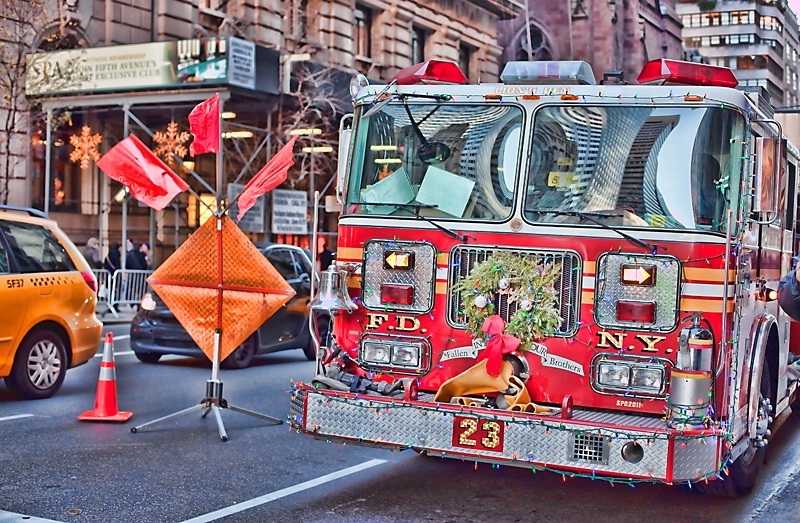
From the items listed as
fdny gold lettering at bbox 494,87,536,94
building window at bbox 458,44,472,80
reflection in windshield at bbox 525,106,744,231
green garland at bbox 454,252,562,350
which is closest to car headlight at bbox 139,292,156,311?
green garland at bbox 454,252,562,350

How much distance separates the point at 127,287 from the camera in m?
21.6

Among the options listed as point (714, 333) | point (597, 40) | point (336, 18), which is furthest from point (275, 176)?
point (597, 40)

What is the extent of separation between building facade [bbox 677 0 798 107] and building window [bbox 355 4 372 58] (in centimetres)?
7398

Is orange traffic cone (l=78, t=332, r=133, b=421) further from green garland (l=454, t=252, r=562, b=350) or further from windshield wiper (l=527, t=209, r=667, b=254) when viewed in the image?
windshield wiper (l=527, t=209, r=667, b=254)

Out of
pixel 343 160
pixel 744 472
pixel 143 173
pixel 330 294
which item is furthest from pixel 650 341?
pixel 143 173

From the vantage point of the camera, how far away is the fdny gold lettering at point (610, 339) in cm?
658

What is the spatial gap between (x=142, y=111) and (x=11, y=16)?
505cm

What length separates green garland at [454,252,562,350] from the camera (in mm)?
6730

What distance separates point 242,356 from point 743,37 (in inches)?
3918

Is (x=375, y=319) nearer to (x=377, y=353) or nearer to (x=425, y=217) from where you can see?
(x=377, y=353)

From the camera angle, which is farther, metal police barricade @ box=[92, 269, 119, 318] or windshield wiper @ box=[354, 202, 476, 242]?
metal police barricade @ box=[92, 269, 119, 318]

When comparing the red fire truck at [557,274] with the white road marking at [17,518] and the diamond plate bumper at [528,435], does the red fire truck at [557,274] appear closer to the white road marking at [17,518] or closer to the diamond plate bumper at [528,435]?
the diamond plate bumper at [528,435]

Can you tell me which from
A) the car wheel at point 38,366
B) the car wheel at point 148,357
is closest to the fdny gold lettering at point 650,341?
the car wheel at point 38,366

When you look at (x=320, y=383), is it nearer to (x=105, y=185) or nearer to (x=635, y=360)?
(x=635, y=360)
